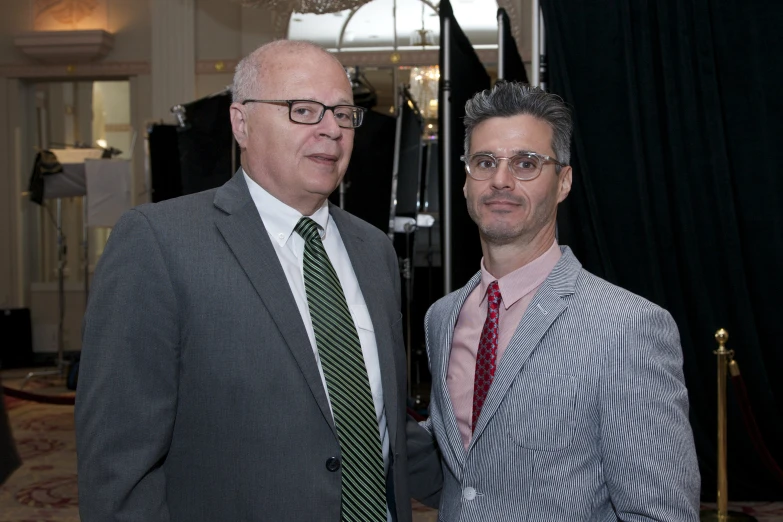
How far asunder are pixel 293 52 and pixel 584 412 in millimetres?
987

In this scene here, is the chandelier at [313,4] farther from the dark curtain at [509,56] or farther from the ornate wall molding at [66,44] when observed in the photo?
the ornate wall molding at [66,44]

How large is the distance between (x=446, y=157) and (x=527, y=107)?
1.36m

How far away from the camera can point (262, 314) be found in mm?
1645

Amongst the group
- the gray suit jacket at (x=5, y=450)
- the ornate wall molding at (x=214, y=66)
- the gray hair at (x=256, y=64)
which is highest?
the ornate wall molding at (x=214, y=66)

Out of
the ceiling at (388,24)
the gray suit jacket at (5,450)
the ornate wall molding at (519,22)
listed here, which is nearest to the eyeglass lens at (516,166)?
the gray suit jacket at (5,450)

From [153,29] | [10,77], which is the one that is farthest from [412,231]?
[10,77]

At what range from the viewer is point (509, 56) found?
3617 millimetres

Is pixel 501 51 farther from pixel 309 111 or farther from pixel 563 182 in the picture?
pixel 309 111

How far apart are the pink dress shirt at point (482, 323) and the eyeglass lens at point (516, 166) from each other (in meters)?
0.18

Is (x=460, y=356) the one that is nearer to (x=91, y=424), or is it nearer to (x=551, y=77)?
(x=91, y=424)

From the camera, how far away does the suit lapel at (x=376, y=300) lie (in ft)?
5.84

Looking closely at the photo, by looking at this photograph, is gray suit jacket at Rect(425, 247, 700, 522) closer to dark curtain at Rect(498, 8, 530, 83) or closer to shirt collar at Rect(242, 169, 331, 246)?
shirt collar at Rect(242, 169, 331, 246)

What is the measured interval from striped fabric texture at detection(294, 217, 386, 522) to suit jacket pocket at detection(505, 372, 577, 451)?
31cm

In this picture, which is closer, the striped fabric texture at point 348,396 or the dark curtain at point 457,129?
the striped fabric texture at point 348,396
